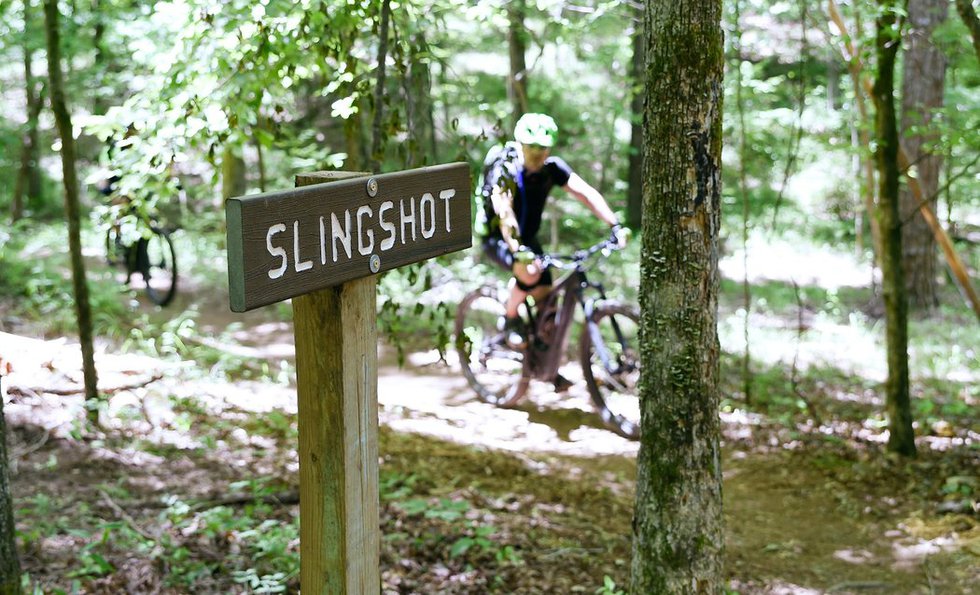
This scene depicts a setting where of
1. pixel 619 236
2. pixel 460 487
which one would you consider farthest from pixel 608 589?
pixel 619 236

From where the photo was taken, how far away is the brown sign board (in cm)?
184

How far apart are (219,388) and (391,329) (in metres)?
3.58

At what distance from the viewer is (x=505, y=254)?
6.32 m

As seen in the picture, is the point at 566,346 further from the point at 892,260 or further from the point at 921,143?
the point at 921,143

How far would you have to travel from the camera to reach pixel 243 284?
1821mm

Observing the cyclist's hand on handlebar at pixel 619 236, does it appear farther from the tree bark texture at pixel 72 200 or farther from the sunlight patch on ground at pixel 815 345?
the tree bark texture at pixel 72 200

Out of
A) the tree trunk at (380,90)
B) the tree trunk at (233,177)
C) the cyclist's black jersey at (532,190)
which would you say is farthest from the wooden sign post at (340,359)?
the tree trunk at (233,177)

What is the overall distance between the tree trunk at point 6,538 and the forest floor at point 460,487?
19.0 inches

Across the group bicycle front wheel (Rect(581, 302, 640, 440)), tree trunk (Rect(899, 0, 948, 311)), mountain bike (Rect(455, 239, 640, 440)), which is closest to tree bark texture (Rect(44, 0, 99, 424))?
mountain bike (Rect(455, 239, 640, 440))

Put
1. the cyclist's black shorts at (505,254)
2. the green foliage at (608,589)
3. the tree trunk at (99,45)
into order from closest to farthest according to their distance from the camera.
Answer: the green foliage at (608,589) → the cyclist's black shorts at (505,254) → the tree trunk at (99,45)

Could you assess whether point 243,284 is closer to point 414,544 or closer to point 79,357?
point 414,544

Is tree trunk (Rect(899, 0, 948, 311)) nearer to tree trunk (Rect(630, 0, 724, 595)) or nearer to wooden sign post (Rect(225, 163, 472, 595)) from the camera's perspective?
tree trunk (Rect(630, 0, 724, 595))

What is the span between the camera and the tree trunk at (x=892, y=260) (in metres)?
5.61

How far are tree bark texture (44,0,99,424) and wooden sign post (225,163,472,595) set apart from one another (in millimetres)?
3657
